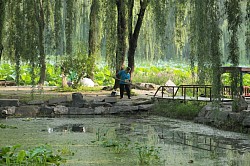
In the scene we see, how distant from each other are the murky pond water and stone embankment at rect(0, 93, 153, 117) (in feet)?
4.11

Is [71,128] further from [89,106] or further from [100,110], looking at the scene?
[89,106]

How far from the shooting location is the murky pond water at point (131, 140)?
7.81 metres

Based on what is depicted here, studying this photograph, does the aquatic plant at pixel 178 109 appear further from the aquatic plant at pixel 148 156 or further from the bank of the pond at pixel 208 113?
the aquatic plant at pixel 148 156

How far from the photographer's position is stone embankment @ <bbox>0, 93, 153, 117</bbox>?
15406 mm

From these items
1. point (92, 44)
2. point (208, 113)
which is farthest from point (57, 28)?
point (92, 44)

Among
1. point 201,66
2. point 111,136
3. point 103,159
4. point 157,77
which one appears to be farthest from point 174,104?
point 157,77

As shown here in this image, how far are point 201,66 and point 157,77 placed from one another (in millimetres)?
17120

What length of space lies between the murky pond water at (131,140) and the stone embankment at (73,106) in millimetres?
1253

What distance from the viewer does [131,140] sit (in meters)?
10.0

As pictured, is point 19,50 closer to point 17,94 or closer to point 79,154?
point 79,154

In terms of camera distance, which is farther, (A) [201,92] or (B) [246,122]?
(A) [201,92]

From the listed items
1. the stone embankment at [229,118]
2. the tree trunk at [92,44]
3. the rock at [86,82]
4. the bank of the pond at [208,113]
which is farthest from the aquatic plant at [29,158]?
the rock at [86,82]

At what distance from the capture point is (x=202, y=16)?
8133 millimetres

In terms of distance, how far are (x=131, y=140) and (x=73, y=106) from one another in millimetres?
6268
